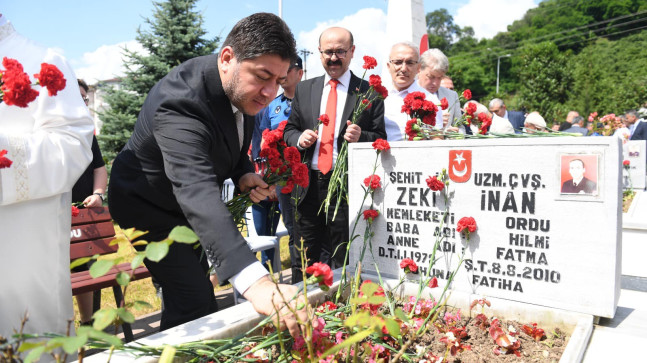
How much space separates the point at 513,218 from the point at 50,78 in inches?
74.8

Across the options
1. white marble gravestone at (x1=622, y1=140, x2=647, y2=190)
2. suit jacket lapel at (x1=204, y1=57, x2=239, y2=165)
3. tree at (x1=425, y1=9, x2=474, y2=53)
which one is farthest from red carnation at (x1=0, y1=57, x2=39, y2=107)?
tree at (x1=425, y1=9, x2=474, y2=53)

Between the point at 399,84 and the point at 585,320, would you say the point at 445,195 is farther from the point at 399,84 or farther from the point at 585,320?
the point at 399,84

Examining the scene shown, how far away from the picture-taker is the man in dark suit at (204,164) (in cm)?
140

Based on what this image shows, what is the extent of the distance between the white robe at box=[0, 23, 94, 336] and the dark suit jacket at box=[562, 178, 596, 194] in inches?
75.8

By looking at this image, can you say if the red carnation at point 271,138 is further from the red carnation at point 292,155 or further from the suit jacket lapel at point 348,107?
the suit jacket lapel at point 348,107

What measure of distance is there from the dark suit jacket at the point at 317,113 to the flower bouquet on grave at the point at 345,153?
6 centimetres

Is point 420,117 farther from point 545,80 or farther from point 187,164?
point 545,80

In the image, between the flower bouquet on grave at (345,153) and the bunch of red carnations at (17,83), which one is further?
the flower bouquet on grave at (345,153)

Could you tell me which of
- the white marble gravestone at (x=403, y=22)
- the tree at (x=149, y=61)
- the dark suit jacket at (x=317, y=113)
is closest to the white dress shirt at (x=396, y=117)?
the dark suit jacket at (x=317, y=113)

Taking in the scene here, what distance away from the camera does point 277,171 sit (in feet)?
7.12

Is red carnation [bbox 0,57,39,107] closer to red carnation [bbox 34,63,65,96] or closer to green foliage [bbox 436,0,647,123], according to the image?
red carnation [bbox 34,63,65,96]

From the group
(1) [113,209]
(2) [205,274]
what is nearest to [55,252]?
(1) [113,209]

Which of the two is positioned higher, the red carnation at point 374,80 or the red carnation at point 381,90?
the red carnation at point 374,80

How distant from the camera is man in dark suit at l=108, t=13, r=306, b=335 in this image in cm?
140
